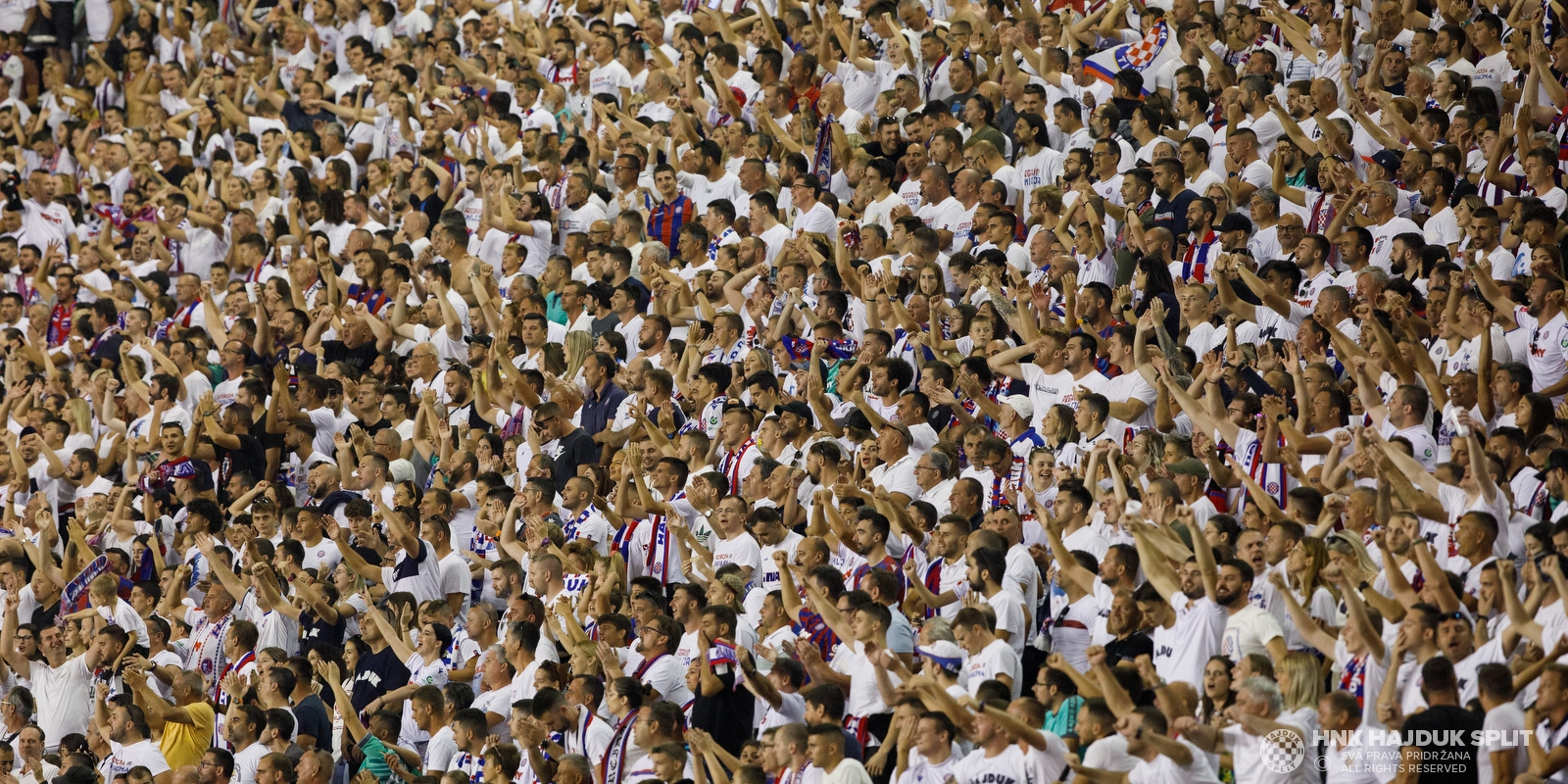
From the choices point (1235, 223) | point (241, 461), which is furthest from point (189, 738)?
point (1235, 223)

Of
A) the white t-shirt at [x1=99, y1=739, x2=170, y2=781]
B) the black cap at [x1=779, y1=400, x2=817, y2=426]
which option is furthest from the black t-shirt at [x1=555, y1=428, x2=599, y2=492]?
the white t-shirt at [x1=99, y1=739, x2=170, y2=781]

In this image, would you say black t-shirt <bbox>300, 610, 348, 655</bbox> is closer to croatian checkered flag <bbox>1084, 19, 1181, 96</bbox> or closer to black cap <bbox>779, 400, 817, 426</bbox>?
black cap <bbox>779, 400, 817, 426</bbox>

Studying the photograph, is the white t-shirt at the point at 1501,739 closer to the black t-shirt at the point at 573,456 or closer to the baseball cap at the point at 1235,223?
the baseball cap at the point at 1235,223

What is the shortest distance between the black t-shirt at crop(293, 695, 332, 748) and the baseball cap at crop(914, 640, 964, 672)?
342 centimetres

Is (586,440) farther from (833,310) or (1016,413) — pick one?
(1016,413)

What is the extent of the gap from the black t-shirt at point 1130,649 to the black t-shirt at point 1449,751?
158cm

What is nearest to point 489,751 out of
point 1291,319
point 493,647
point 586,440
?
point 493,647

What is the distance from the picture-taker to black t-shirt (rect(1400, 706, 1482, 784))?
7703 millimetres

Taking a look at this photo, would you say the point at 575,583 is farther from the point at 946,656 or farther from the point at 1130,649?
the point at 1130,649

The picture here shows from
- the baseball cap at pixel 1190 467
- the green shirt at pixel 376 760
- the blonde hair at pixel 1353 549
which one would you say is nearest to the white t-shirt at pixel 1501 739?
the blonde hair at pixel 1353 549

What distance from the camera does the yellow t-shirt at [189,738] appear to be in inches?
440

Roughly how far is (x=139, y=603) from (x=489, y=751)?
351 cm

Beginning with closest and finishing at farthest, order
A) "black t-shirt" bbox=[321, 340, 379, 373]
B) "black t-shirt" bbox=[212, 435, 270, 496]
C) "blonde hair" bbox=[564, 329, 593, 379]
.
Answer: "blonde hair" bbox=[564, 329, 593, 379], "black t-shirt" bbox=[212, 435, 270, 496], "black t-shirt" bbox=[321, 340, 379, 373]

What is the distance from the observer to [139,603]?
12438 mm
